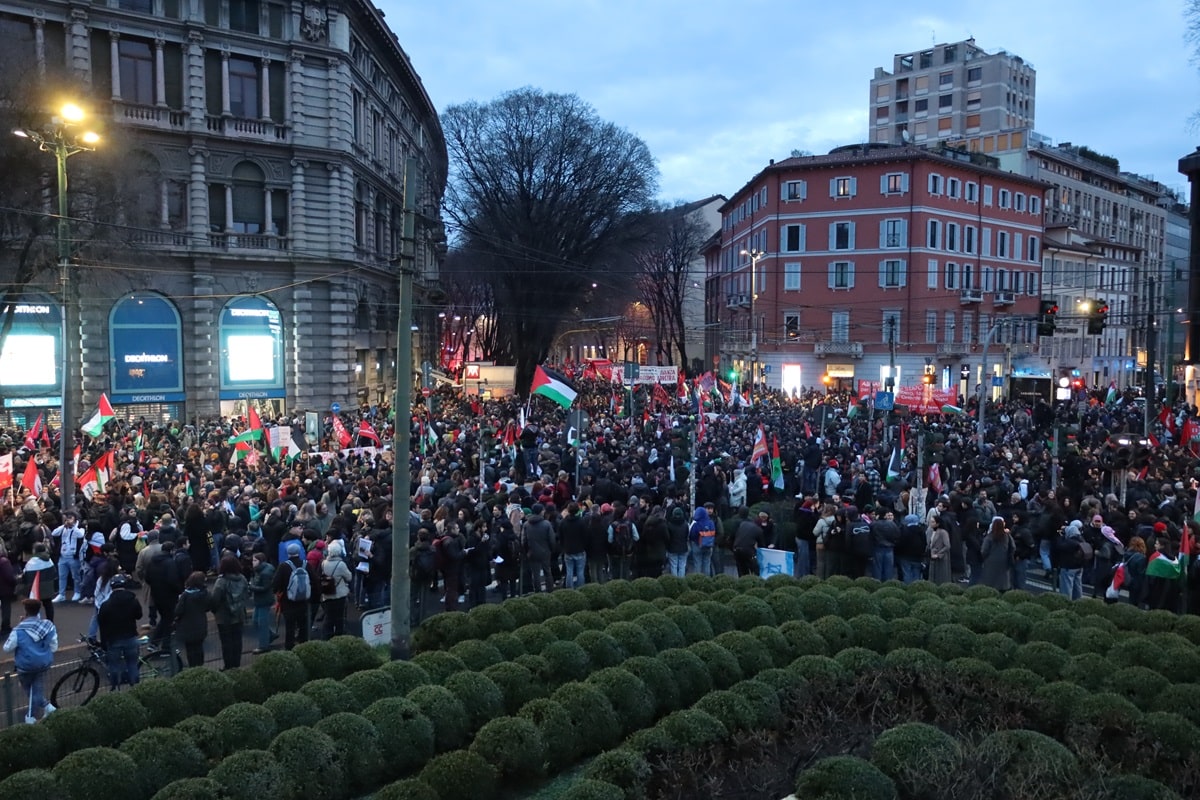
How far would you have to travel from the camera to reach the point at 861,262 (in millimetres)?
56938

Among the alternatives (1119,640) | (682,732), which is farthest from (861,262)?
(682,732)

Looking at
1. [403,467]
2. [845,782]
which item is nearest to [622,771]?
[845,782]

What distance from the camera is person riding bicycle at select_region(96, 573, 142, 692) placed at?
1052cm

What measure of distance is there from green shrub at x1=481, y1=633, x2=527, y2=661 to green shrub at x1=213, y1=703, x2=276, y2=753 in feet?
8.51

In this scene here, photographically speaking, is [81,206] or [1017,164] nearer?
[81,206]

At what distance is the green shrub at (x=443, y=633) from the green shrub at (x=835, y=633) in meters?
4.01

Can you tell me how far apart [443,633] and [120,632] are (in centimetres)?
371

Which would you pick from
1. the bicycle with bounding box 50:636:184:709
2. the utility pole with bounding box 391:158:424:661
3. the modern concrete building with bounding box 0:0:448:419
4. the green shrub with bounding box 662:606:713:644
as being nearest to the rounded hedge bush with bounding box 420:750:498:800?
the utility pole with bounding box 391:158:424:661

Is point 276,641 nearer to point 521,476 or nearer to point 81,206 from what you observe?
point 521,476

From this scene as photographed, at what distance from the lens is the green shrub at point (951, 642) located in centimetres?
1004

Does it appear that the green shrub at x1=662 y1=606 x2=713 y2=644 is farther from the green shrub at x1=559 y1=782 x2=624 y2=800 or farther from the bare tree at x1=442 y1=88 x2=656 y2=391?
Result: the bare tree at x1=442 y1=88 x2=656 y2=391

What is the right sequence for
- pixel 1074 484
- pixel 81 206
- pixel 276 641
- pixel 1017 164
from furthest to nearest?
pixel 1017 164
pixel 81 206
pixel 1074 484
pixel 276 641

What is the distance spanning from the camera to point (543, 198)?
52.6 metres

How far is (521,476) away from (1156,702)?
1653 cm
